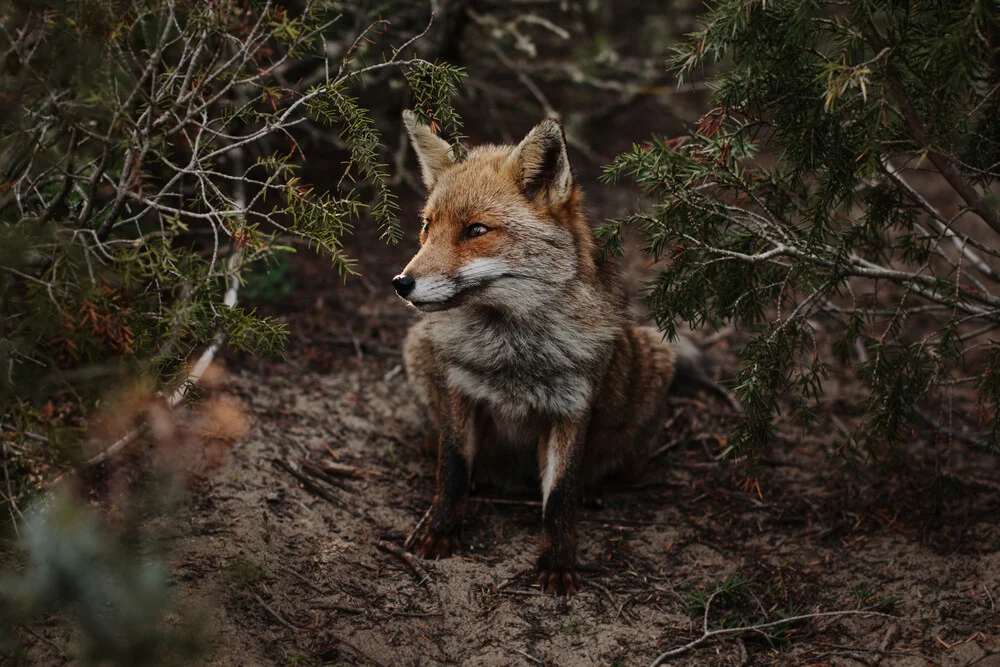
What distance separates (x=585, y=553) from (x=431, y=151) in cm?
212

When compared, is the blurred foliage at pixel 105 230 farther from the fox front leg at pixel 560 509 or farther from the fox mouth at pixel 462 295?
the fox front leg at pixel 560 509

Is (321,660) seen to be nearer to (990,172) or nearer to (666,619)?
(666,619)

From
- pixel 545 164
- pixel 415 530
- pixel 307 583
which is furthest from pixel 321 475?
pixel 545 164

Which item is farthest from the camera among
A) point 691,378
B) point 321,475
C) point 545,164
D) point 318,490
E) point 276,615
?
point 691,378

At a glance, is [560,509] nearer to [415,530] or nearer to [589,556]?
[589,556]

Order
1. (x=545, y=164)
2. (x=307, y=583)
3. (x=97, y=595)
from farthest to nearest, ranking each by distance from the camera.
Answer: (x=545, y=164) → (x=307, y=583) → (x=97, y=595)

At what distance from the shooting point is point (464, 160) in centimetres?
366

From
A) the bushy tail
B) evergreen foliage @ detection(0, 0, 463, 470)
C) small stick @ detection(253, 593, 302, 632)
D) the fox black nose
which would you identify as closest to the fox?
the fox black nose

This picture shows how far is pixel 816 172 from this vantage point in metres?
3.43

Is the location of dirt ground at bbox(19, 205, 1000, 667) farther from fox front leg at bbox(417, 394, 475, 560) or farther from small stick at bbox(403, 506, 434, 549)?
fox front leg at bbox(417, 394, 475, 560)

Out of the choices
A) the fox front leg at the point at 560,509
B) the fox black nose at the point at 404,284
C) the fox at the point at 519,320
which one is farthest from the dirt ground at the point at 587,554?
the fox black nose at the point at 404,284

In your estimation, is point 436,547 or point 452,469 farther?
point 452,469

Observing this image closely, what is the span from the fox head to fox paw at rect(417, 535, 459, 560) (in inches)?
45.3

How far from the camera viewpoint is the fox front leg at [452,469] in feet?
12.4
